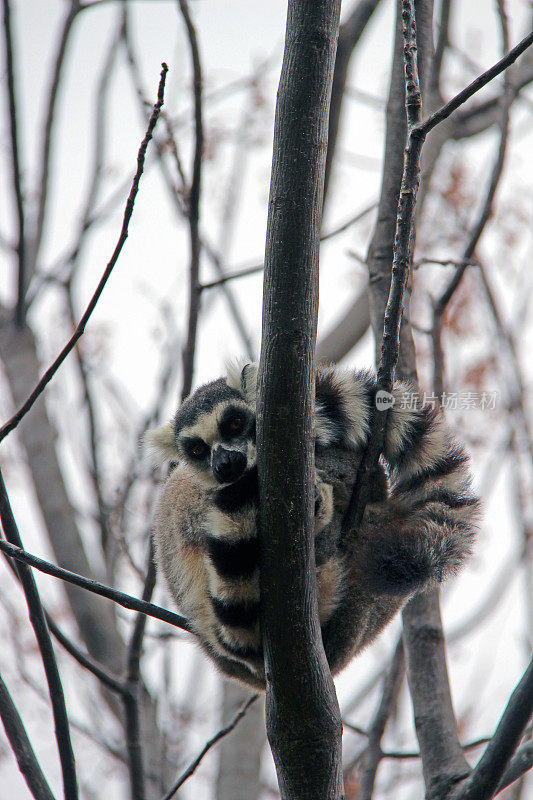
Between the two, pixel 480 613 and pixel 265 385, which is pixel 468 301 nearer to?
pixel 480 613

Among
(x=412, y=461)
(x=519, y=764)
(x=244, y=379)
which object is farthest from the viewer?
(x=244, y=379)

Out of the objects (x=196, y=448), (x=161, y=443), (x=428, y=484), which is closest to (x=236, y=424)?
(x=196, y=448)

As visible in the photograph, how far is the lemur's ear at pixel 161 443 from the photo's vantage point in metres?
4.35

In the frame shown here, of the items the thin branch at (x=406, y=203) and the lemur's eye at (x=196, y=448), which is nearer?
the thin branch at (x=406, y=203)

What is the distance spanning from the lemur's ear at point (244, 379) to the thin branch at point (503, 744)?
6.23 feet

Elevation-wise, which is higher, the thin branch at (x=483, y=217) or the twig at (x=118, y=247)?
the thin branch at (x=483, y=217)

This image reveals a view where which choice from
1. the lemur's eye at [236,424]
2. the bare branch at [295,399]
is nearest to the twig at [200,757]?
the bare branch at [295,399]

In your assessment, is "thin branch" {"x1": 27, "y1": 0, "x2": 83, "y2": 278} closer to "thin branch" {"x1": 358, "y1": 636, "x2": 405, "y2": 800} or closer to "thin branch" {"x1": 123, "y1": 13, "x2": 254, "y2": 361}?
"thin branch" {"x1": 123, "y1": 13, "x2": 254, "y2": 361}

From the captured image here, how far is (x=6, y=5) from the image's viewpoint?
5.63m

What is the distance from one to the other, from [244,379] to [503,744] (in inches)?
84.9

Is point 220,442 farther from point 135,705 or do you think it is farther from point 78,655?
point 135,705

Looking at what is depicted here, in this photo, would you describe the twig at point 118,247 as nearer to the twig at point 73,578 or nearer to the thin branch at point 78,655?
the twig at point 73,578

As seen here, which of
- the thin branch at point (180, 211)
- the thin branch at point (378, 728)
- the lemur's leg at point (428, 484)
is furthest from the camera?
the thin branch at point (180, 211)

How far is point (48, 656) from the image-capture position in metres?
3.03
